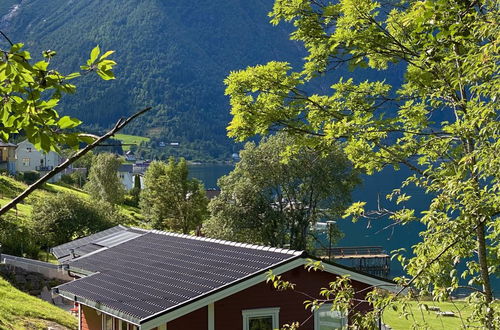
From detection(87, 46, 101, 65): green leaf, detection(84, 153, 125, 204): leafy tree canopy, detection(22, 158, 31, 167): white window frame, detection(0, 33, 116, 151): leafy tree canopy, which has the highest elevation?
detection(22, 158, 31, 167): white window frame

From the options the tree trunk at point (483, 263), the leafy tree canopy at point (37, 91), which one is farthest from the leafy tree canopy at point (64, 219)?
the leafy tree canopy at point (37, 91)

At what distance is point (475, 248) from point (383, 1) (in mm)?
4202

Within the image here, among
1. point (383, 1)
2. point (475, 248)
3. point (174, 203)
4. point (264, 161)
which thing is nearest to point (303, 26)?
point (383, 1)

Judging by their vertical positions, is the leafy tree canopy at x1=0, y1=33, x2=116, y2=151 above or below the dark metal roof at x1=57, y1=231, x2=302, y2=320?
above

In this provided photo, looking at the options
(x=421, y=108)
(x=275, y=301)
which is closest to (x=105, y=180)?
(x=275, y=301)

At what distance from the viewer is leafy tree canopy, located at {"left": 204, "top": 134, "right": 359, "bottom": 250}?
41.1 metres

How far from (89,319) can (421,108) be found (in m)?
13.4

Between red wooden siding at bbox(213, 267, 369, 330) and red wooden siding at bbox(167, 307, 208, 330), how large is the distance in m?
0.34

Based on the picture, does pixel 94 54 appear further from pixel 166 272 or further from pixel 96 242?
pixel 96 242

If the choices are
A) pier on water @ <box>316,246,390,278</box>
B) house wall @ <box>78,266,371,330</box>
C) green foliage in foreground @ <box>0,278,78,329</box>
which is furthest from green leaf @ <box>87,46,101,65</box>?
pier on water @ <box>316,246,390,278</box>

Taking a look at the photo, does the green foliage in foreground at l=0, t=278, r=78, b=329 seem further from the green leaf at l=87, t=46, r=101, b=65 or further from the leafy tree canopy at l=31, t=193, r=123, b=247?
the leafy tree canopy at l=31, t=193, r=123, b=247

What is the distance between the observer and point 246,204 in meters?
41.3

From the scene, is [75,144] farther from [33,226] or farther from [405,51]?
[33,226]

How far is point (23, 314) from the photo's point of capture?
2005 centimetres
